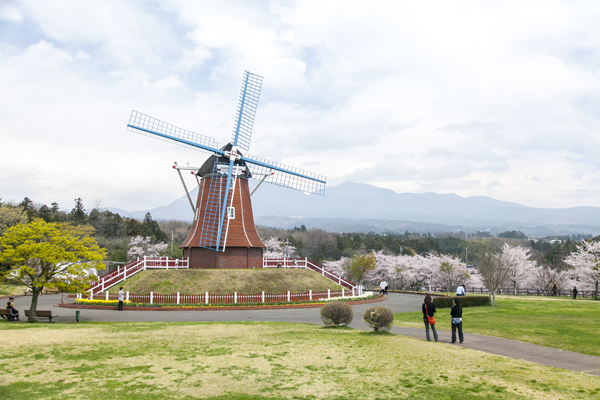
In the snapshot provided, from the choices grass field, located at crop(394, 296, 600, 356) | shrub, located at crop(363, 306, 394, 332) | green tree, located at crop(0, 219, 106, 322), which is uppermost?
green tree, located at crop(0, 219, 106, 322)

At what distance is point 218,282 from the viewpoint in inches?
1176

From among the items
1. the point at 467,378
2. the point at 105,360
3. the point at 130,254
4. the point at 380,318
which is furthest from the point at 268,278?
the point at 130,254

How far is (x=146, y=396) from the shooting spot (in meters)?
7.83

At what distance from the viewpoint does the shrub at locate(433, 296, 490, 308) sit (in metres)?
26.7

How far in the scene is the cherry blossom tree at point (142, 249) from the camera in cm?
6397

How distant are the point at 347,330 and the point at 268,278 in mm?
16231

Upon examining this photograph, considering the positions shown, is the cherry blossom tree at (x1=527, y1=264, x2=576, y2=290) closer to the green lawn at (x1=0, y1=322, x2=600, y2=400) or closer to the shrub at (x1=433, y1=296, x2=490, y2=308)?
the shrub at (x1=433, y1=296, x2=490, y2=308)

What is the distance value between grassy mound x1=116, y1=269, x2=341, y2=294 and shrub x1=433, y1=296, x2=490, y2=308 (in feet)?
30.6

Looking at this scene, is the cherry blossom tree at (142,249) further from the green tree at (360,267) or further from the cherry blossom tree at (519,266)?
the cherry blossom tree at (519,266)

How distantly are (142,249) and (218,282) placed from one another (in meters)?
40.3

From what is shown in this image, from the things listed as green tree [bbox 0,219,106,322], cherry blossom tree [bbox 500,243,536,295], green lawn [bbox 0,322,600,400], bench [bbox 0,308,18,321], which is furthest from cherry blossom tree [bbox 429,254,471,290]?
bench [bbox 0,308,18,321]

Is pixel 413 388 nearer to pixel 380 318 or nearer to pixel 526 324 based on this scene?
pixel 380 318

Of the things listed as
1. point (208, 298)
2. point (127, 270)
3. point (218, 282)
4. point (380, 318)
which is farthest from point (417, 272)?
point (380, 318)

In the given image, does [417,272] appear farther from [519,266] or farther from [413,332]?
[413,332]
